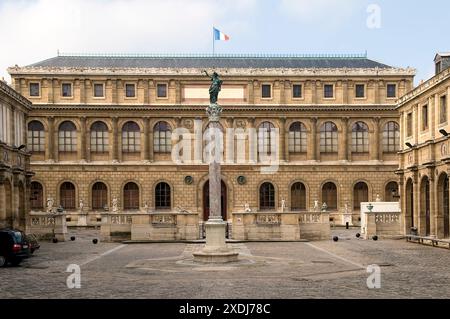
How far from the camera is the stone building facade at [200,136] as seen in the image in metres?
60.9

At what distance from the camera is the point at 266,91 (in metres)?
62.5

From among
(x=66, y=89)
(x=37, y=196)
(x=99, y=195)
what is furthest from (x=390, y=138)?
(x=37, y=196)

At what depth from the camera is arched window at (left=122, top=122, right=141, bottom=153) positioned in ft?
203

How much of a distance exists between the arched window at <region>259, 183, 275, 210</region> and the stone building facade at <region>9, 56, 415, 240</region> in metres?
0.10

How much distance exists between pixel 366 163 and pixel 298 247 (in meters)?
27.9

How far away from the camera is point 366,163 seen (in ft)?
203

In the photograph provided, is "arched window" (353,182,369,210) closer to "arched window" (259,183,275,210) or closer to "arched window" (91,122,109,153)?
"arched window" (259,183,275,210)

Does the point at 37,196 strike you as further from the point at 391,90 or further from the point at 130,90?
the point at 391,90

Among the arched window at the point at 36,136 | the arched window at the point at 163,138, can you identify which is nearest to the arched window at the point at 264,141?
the arched window at the point at 163,138

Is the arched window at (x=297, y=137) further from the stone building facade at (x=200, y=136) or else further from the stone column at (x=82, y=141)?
the stone column at (x=82, y=141)

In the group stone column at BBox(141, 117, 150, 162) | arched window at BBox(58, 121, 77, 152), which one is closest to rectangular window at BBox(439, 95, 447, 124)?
stone column at BBox(141, 117, 150, 162)

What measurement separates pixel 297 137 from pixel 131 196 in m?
17.5

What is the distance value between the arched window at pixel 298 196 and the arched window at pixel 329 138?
13.9 feet

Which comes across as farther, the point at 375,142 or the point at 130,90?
the point at 130,90
